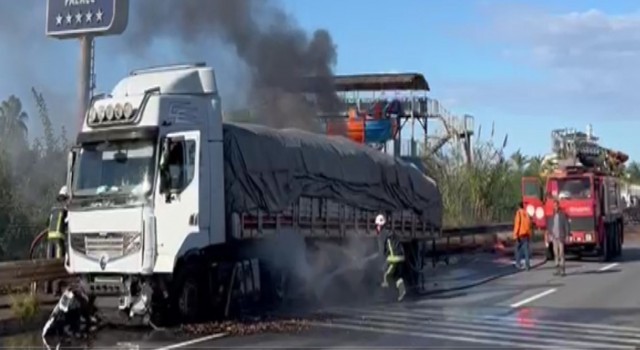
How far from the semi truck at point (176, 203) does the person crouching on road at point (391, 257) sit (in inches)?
94.2

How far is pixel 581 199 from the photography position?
29.1 metres

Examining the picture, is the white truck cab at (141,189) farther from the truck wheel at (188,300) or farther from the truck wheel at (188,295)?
the truck wheel at (188,300)

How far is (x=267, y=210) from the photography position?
15734 millimetres

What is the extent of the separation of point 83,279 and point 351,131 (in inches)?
460

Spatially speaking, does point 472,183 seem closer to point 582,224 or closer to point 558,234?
point 582,224

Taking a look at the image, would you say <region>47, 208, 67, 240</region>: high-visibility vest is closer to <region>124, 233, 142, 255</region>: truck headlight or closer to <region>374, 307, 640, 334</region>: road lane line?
<region>124, 233, 142, 255</region>: truck headlight

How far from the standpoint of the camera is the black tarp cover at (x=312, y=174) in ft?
50.0

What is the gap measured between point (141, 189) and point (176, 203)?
0.54 metres

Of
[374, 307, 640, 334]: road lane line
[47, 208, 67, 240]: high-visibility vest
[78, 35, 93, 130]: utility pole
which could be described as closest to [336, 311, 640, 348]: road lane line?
[374, 307, 640, 334]: road lane line

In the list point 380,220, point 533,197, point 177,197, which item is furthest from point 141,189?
point 533,197

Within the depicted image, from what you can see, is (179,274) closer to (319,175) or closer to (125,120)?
(125,120)

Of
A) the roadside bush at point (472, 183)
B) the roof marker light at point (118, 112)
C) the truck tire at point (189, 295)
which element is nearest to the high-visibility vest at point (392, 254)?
the truck tire at point (189, 295)

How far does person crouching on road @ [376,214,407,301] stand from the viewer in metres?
18.4

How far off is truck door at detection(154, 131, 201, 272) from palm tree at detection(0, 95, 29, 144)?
8293 mm
